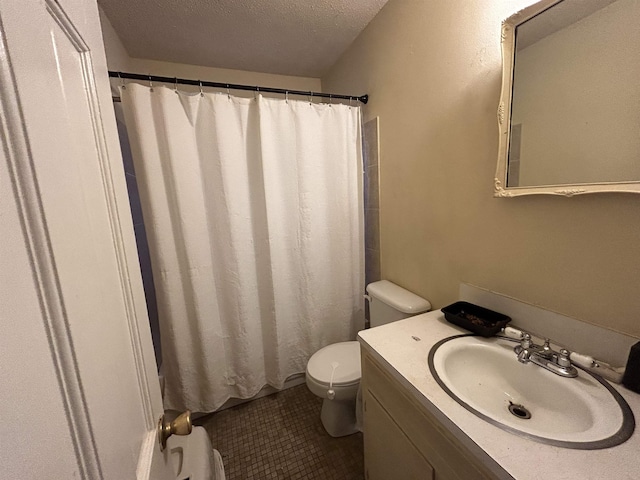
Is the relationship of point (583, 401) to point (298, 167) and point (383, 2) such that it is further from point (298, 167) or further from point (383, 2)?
point (383, 2)

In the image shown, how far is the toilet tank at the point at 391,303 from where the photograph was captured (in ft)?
4.33

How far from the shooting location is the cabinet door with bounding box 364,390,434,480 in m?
0.79

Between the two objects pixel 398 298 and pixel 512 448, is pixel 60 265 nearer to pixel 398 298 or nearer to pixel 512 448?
pixel 512 448

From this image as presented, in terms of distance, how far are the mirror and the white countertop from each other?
605 millimetres

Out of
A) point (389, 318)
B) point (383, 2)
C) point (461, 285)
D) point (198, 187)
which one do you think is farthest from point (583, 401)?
point (383, 2)

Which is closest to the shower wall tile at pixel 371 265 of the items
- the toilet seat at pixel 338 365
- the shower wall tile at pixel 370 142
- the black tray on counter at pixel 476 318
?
the toilet seat at pixel 338 365

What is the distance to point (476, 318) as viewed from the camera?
102 cm

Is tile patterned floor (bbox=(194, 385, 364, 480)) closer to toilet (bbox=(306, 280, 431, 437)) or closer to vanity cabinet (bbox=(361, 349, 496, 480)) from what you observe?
toilet (bbox=(306, 280, 431, 437))

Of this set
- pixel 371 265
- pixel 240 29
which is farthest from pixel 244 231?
pixel 240 29

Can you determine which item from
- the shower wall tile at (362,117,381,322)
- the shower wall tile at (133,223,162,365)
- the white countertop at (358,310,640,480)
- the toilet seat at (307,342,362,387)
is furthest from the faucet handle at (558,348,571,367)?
the shower wall tile at (133,223,162,365)

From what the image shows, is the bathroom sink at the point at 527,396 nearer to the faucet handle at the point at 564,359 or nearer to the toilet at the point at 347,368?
the faucet handle at the point at 564,359

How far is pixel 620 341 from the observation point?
2.35ft

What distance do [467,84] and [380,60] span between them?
67cm

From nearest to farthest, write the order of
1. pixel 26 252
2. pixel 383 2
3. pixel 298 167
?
1. pixel 26 252
2. pixel 383 2
3. pixel 298 167
